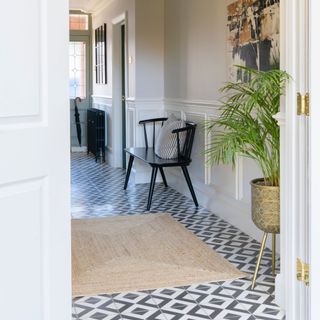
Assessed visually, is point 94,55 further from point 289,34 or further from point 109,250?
point 289,34

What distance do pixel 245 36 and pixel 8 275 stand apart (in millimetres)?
2954

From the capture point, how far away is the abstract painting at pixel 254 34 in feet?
12.1

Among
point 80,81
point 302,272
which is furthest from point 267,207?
point 80,81

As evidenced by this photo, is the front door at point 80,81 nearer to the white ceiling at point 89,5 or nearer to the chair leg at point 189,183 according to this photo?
the white ceiling at point 89,5

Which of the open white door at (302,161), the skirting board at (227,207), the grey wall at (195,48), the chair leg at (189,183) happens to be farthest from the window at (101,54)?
the open white door at (302,161)

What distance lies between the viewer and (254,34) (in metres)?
3.98

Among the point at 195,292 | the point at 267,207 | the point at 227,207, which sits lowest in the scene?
the point at 195,292

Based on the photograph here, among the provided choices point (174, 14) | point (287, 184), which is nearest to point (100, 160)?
point (174, 14)

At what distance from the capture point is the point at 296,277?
8.01ft

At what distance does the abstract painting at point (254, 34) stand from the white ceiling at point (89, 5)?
4.47 meters

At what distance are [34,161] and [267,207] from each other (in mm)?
1519

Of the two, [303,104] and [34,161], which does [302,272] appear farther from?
[34,161]

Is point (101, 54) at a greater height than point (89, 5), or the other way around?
point (89, 5)
